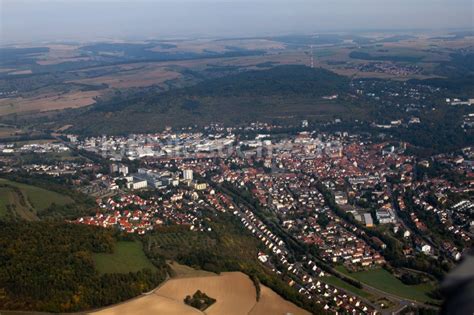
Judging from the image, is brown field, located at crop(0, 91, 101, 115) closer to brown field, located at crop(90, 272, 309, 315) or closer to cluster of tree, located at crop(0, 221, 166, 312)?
cluster of tree, located at crop(0, 221, 166, 312)

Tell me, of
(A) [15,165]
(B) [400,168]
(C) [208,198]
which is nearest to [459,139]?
(B) [400,168]

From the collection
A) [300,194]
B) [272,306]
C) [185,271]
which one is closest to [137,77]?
[300,194]

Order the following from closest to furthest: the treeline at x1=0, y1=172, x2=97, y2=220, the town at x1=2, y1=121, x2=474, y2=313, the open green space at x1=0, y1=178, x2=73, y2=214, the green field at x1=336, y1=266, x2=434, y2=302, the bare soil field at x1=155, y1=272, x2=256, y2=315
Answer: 1. the bare soil field at x1=155, y1=272, x2=256, y2=315
2. the green field at x1=336, y1=266, x2=434, y2=302
3. the town at x1=2, y1=121, x2=474, y2=313
4. the treeline at x1=0, y1=172, x2=97, y2=220
5. the open green space at x1=0, y1=178, x2=73, y2=214

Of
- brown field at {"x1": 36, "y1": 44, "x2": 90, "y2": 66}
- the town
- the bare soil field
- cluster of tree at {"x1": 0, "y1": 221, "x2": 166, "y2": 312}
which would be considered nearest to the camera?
cluster of tree at {"x1": 0, "y1": 221, "x2": 166, "y2": 312}

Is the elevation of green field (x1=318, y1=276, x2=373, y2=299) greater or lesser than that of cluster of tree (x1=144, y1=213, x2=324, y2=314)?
lesser

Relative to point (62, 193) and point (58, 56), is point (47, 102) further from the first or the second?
point (58, 56)

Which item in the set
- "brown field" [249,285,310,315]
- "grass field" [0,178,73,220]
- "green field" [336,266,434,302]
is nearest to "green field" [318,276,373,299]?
"green field" [336,266,434,302]

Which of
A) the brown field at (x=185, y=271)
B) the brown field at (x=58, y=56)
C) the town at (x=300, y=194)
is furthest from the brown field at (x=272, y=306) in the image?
the brown field at (x=58, y=56)
